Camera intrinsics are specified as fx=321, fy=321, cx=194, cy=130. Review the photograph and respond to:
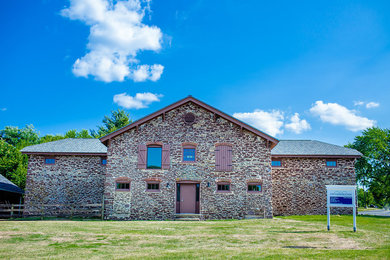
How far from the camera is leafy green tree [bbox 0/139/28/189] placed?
31.8 meters

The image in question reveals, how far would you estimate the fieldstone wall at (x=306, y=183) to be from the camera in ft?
72.9

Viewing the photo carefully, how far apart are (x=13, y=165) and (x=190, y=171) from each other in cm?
2344

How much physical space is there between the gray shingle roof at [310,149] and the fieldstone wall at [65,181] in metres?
12.7

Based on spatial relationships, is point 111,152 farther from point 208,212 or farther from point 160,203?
point 208,212

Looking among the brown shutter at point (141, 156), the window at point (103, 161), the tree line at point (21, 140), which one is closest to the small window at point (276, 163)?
the brown shutter at point (141, 156)

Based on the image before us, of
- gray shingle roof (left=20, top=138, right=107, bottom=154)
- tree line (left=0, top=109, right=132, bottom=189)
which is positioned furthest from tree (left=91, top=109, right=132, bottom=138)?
gray shingle roof (left=20, top=138, right=107, bottom=154)

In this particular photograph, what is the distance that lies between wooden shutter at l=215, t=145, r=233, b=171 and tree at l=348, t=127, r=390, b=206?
21373 millimetres

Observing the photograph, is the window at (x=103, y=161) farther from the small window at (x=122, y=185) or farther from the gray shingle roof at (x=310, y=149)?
the gray shingle roof at (x=310, y=149)

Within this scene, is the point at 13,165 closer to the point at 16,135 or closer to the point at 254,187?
the point at 16,135

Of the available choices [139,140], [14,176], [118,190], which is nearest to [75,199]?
[118,190]

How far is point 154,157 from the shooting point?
1988 centimetres

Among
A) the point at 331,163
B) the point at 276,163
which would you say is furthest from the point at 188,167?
the point at 331,163

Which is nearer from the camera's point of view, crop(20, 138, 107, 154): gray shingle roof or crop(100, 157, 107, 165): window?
crop(20, 138, 107, 154): gray shingle roof

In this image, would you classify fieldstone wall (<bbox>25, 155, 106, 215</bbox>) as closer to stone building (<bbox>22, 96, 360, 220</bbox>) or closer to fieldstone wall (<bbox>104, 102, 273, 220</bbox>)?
stone building (<bbox>22, 96, 360, 220</bbox>)
